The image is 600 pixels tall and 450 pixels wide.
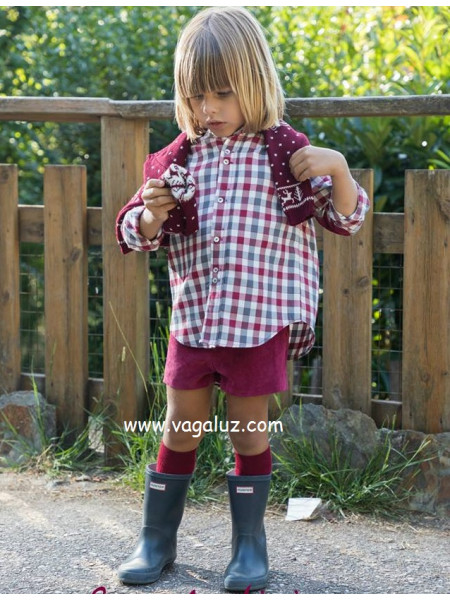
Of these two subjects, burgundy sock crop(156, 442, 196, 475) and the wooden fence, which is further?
the wooden fence

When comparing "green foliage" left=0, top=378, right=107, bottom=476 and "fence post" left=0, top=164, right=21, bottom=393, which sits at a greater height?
"fence post" left=0, top=164, right=21, bottom=393

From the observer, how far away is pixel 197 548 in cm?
338

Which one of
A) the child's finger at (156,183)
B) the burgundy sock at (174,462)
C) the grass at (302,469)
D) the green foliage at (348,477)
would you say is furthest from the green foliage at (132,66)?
the child's finger at (156,183)

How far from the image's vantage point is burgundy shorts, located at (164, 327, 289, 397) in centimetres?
300

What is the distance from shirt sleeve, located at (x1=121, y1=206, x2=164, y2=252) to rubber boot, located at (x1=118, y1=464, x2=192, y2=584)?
0.71 m

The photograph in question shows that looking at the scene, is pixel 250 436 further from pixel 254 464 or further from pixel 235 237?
pixel 235 237

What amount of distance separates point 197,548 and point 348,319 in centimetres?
110

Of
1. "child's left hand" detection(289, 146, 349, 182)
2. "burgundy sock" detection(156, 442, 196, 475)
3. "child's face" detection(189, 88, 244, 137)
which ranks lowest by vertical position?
"burgundy sock" detection(156, 442, 196, 475)

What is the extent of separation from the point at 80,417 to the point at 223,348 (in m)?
1.52

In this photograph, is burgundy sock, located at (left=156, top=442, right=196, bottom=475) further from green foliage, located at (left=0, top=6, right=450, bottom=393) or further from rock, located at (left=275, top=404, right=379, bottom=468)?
green foliage, located at (left=0, top=6, right=450, bottom=393)

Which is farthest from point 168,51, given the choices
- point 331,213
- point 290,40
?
point 331,213

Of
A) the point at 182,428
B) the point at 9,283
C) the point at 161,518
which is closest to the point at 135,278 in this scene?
the point at 9,283

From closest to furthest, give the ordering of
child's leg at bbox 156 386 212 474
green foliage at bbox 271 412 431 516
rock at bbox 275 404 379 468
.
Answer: child's leg at bbox 156 386 212 474 → green foliage at bbox 271 412 431 516 → rock at bbox 275 404 379 468

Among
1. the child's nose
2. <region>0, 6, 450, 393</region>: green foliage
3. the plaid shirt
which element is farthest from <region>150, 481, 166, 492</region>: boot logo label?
<region>0, 6, 450, 393</region>: green foliage
